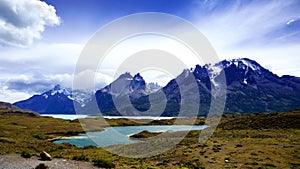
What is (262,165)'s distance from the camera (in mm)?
33781

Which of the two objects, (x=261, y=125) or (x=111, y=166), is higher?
(x=261, y=125)

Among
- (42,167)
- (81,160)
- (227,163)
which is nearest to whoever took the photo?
(42,167)

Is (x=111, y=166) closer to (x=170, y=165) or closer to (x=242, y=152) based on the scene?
(x=170, y=165)

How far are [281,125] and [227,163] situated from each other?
163 ft

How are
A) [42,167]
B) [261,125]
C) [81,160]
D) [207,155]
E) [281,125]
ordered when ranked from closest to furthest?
[42,167]
[81,160]
[207,155]
[281,125]
[261,125]

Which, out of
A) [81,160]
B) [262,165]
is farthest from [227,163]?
[81,160]

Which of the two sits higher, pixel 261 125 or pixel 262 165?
pixel 261 125

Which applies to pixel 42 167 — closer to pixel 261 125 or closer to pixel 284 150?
pixel 284 150

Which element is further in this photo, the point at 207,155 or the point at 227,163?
the point at 207,155

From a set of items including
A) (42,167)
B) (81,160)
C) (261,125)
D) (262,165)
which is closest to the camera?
(42,167)

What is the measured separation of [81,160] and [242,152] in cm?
2600

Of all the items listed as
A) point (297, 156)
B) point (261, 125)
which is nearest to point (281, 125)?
point (261, 125)

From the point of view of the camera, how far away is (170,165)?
37.3 meters

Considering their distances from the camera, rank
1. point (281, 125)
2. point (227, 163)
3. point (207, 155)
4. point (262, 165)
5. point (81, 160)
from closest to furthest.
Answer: point (262, 165) < point (227, 163) < point (81, 160) < point (207, 155) < point (281, 125)
